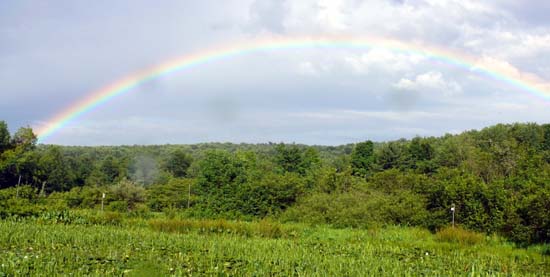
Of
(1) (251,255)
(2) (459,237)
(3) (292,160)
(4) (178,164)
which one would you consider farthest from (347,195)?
(4) (178,164)

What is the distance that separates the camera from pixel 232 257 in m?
10.3

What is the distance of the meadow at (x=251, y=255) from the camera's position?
8430 millimetres

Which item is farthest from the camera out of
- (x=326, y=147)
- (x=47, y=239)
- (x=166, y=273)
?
(x=326, y=147)

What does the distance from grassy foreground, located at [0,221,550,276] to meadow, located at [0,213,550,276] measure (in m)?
0.01

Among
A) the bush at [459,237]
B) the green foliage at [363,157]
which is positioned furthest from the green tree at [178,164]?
the bush at [459,237]

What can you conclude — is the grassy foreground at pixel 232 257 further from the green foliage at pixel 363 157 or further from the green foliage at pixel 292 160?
the green foliage at pixel 363 157

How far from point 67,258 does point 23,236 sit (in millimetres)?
3714

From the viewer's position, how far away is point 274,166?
60.0 m

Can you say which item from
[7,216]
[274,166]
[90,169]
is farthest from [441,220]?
[90,169]

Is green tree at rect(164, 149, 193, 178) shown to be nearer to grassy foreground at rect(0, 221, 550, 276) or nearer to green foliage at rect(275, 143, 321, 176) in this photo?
green foliage at rect(275, 143, 321, 176)

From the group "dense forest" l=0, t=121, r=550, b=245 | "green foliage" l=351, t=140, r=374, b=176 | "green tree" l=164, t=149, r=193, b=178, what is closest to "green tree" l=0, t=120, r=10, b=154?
"dense forest" l=0, t=121, r=550, b=245

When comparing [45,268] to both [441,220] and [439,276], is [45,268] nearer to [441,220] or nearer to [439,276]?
[439,276]

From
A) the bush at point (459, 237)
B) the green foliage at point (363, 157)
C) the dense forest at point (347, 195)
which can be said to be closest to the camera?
the bush at point (459, 237)

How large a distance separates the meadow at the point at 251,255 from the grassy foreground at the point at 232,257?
14 mm
